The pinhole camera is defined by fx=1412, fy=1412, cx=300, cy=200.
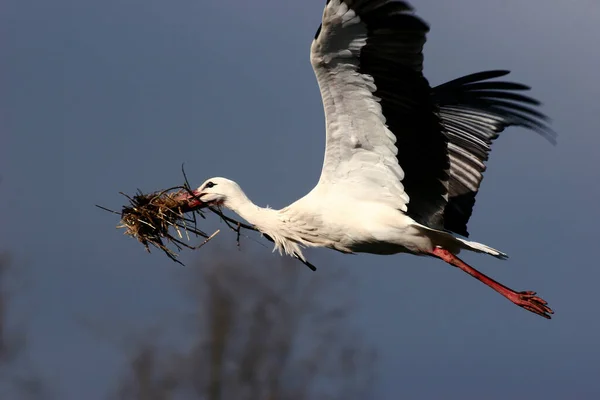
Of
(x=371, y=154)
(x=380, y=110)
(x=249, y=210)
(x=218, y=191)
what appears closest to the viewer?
(x=380, y=110)

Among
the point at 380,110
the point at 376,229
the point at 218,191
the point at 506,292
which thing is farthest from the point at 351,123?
the point at 506,292

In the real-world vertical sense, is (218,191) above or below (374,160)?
below

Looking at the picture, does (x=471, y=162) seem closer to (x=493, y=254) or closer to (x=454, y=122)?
(x=454, y=122)

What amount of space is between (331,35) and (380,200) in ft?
4.40

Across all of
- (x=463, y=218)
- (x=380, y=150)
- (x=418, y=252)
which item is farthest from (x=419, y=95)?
(x=463, y=218)

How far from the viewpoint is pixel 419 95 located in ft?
28.2

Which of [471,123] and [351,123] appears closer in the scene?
[351,123]

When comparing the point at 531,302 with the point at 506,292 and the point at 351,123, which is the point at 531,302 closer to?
the point at 506,292

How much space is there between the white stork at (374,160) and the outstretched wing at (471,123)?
34 cm

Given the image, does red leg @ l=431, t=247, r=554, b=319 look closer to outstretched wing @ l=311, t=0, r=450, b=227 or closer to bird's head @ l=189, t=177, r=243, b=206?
outstretched wing @ l=311, t=0, r=450, b=227

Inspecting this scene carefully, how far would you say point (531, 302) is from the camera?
9102 mm

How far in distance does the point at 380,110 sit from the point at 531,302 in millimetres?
1635

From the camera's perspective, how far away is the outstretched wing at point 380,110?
26.9ft

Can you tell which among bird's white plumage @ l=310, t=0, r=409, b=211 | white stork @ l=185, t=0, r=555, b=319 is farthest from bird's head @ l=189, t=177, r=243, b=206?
bird's white plumage @ l=310, t=0, r=409, b=211
